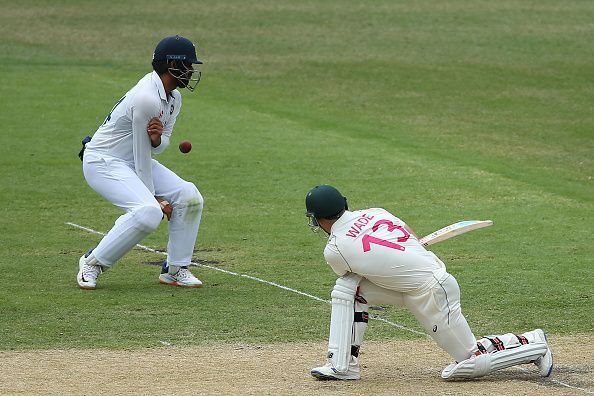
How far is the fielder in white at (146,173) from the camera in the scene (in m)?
10.5

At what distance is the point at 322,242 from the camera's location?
12.9m

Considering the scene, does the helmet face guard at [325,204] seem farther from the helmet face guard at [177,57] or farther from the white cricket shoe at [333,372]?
the helmet face guard at [177,57]

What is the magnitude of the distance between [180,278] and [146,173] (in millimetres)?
1008

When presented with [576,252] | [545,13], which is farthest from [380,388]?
[545,13]

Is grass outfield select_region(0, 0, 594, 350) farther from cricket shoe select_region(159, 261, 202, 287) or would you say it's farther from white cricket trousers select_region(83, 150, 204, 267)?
white cricket trousers select_region(83, 150, 204, 267)

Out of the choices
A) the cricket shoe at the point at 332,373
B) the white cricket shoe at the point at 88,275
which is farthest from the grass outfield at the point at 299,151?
the cricket shoe at the point at 332,373

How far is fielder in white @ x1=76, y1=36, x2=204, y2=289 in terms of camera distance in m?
10.5

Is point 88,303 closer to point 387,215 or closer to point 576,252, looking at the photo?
point 387,215

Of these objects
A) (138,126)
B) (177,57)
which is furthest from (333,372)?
(177,57)

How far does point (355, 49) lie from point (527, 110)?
Result: 600 cm

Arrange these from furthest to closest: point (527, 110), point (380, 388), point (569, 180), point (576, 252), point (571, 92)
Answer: point (571, 92), point (527, 110), point (569, 180), point (576, 252), point (380, 388)

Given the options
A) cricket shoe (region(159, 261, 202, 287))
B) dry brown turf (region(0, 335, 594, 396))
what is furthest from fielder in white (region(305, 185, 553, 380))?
cricket shoe (region(159, 261, 202, 287))

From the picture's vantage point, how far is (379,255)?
25.2 ft

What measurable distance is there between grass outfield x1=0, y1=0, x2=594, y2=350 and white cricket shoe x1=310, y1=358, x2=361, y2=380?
132cm
